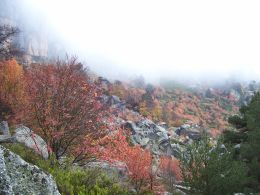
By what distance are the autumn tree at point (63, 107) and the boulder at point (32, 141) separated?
1.24 feet

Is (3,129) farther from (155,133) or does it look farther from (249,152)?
(155,133)

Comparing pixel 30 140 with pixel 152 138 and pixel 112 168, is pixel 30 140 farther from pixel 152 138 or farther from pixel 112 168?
pixel 152 138

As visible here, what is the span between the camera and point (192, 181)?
24766 mm

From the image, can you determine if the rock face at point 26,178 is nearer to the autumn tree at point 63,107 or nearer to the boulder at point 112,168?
the autumn tree at point 63,107

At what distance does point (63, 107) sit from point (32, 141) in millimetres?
2593

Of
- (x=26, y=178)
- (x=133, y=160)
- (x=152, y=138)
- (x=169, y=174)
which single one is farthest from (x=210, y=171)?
(x=152, y=138)

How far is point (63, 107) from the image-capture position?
21.2 metres

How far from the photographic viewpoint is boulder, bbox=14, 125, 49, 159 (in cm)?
2044

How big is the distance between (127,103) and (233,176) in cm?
13362

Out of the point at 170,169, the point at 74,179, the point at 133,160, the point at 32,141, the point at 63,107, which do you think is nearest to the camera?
the point at 74,179

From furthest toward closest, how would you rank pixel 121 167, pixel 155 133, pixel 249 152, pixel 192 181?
pixel 155 133, pixel 249 152, pixel 121 167, pixel 192 181

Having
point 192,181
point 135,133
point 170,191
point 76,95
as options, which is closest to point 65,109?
point 76,95

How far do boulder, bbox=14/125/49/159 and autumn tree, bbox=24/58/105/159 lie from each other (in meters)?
0.38

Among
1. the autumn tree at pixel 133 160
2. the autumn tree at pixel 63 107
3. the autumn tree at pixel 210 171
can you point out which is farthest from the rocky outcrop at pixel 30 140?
the autumn tree at pixel 210 171
